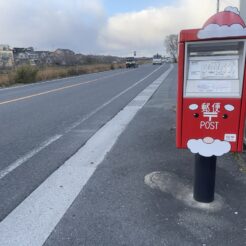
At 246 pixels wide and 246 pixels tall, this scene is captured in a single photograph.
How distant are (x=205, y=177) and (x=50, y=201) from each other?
5.48 feet

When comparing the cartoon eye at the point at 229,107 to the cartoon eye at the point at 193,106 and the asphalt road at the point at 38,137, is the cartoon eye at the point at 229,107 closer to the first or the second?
the cartoon eye at the point at 193,106

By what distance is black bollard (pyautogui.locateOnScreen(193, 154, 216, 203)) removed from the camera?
3428mm

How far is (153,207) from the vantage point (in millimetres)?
3406

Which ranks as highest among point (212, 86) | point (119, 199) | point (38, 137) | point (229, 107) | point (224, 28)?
point (224, 28)

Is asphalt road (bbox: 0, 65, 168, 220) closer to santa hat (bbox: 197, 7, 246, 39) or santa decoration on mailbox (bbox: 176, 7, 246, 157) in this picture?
santa decoration on mailbox (bbox: 176, 7, 246, 157)

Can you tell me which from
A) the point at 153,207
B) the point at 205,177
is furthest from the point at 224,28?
the point at 153,207

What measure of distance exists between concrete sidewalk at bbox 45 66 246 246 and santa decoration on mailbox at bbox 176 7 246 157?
63cm

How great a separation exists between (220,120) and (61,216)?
1.80m

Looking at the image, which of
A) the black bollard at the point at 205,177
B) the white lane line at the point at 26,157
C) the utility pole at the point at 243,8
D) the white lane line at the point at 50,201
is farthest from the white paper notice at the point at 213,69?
the white lane line at the point at 26,157

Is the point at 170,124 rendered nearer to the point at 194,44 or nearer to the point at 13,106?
the point at 194,44

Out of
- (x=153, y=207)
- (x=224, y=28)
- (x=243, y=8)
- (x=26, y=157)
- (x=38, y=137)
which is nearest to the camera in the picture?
(x=224, y=28)

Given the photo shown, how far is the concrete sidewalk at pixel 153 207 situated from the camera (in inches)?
114

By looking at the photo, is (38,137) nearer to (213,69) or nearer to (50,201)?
(50,201)

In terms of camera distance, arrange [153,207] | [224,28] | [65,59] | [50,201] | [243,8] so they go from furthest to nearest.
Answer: [65,59] → [243,8] → [50,201] → [153,207] → [224,28]
